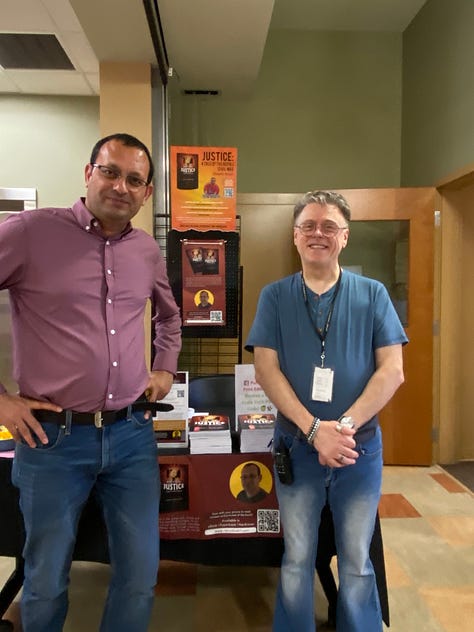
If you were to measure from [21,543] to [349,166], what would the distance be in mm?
3924

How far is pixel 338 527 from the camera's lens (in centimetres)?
159

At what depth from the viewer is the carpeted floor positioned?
3658 millimetres

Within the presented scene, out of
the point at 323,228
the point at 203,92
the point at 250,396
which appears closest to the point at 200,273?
the point at 250,396

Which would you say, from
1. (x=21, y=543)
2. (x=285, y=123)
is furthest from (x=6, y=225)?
(x=285, y=123)

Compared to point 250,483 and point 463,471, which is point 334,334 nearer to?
point 250,483

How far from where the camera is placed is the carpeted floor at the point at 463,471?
3.66 meters

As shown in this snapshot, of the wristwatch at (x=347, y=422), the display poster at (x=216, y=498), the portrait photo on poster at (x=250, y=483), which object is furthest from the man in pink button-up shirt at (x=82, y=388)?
the wristwatch at (x=347, y=422)

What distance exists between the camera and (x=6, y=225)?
56.1 inches

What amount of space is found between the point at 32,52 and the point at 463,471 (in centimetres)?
416

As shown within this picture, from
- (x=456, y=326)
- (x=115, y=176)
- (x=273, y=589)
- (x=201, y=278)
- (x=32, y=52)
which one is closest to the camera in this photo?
(x=115, y=176)

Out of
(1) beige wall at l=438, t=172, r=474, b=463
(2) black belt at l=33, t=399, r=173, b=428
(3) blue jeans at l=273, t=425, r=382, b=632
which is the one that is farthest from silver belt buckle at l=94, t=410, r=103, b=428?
(1) beige wall at l=438, t=172, r=474, b=463

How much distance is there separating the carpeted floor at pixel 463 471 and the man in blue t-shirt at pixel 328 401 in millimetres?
2345

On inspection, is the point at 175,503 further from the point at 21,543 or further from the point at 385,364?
the point at 385,364

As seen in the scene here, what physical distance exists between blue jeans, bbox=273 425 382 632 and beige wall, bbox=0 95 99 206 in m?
3.22
